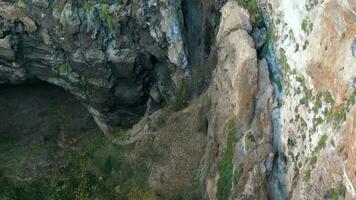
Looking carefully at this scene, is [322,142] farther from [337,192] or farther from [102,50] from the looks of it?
[102,50]

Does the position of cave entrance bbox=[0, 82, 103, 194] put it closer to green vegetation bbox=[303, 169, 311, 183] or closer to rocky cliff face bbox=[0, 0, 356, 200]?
rocky cliff face bbox=[0, 0, 356, 200]

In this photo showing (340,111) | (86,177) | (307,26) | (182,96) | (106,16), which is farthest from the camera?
(86,177)

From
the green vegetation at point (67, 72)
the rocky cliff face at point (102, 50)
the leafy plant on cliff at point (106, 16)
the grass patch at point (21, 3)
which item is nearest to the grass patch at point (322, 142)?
the rocky cliff face at point (102, 50)

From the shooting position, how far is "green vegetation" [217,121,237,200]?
63.0ft

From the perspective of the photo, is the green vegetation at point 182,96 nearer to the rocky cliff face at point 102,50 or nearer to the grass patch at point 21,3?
the rocky cliff face at point 102,50

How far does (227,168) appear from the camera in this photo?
63.6 ft

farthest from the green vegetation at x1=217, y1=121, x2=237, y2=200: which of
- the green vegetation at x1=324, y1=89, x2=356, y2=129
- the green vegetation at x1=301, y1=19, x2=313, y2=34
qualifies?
the green vegetation at x1=324, y1=89, x2=356, y2=129

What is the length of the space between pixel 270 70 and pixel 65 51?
1205cm

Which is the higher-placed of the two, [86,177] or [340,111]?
[340,111]

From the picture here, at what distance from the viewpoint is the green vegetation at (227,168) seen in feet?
63.0

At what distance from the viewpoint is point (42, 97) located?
3061 cm

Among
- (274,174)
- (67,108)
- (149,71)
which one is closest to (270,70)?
(274,174)

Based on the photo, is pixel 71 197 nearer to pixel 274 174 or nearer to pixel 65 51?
pixel 65 51

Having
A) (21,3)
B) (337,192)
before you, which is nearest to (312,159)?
(337,192)
